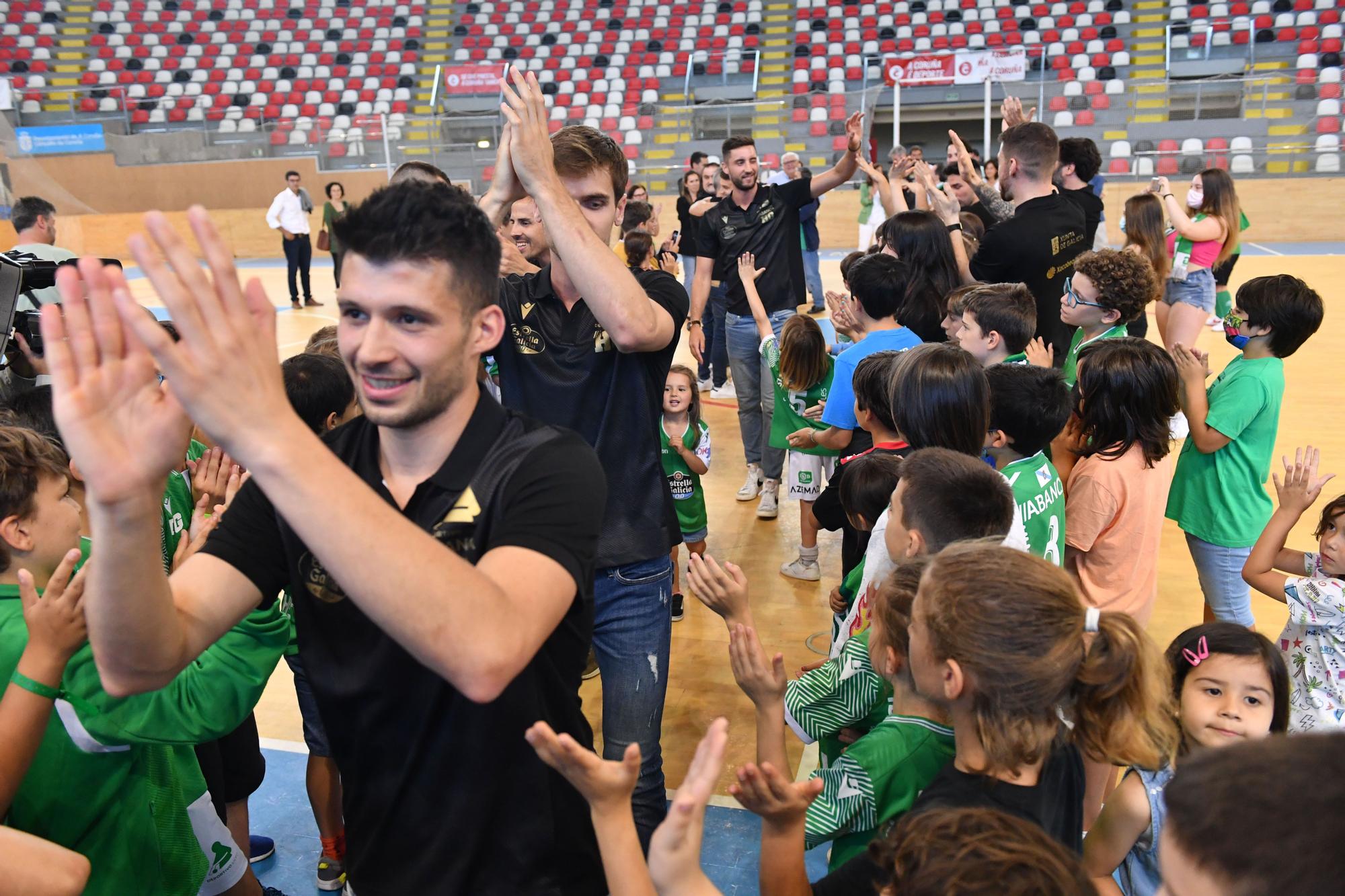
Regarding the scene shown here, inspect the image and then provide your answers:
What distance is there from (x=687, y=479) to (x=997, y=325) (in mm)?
1555

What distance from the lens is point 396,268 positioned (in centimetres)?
134

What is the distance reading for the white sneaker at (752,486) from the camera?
6102 millimetres

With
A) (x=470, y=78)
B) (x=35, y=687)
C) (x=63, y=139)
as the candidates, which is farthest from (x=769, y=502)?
(x=63, y=139)

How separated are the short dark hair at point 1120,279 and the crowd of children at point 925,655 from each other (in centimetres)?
2

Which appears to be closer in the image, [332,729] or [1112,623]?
[332,729]

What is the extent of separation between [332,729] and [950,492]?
4.58ft

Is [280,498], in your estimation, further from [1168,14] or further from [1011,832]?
[1168,14]

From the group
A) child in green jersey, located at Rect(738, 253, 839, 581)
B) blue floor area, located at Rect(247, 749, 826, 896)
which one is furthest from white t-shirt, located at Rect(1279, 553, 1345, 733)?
child in green jersey, located at Rect(738, 253, 839, 581)

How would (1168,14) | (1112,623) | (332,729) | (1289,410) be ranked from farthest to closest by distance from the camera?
(1168,14) → (1289,410) → (1112,623) → (332,729)

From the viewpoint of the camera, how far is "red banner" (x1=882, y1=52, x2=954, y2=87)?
1734 centimetres

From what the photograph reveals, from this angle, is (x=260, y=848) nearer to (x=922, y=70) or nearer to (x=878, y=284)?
(x=878, y=284)

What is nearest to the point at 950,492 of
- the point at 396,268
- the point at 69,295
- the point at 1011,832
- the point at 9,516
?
the point at 1011,832

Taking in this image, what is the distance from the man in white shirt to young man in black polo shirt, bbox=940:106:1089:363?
33.5 ft

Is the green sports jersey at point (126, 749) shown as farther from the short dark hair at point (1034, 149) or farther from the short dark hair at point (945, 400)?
the short dark hair at point (1034, 149)
